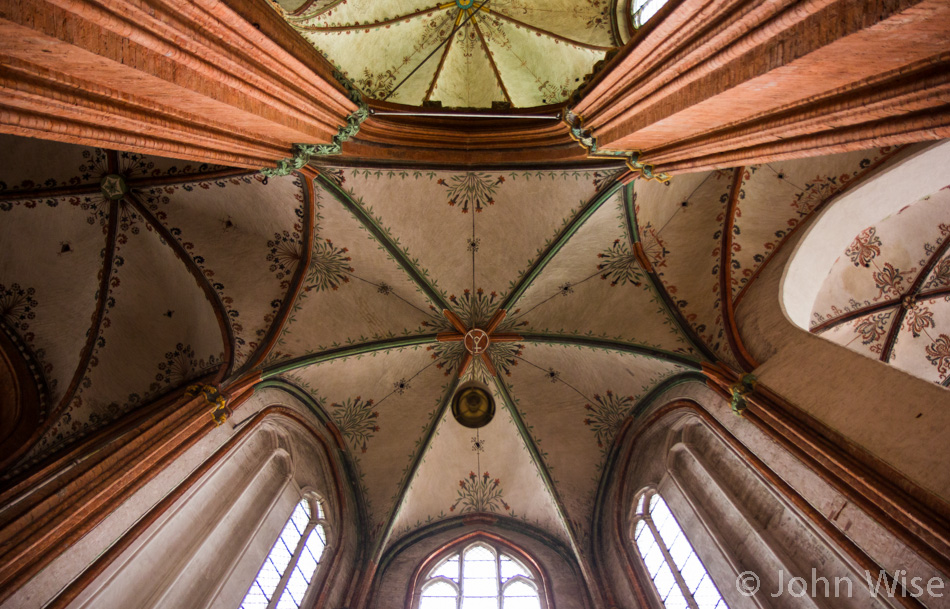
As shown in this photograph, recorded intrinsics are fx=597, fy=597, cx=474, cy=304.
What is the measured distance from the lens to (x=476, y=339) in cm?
994

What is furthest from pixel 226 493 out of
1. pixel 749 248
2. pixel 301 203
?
pixel 749 248

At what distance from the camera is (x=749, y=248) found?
26.7 feet

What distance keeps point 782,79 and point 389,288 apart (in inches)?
268

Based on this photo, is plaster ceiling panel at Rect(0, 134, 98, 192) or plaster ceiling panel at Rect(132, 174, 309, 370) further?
plaster ceiling panel at Rect(132, 174, 309, 370)

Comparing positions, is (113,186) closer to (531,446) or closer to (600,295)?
(600,295)

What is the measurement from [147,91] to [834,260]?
317 inches

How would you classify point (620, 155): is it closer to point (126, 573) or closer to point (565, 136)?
point (565, 136)

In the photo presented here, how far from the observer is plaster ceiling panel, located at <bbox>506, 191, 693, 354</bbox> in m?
8.73

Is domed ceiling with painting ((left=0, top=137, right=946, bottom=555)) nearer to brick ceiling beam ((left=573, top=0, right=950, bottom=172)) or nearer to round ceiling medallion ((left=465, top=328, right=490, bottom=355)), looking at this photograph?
round ceiling medallion ((left=465, top=328, right=490, bottom=355))

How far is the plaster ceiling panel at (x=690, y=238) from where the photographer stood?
8.22m

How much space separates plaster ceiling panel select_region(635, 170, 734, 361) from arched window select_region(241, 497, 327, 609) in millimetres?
6159

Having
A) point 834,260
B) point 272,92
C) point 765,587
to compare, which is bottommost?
point 765,587

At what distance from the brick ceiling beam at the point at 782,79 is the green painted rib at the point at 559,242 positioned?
3009mm

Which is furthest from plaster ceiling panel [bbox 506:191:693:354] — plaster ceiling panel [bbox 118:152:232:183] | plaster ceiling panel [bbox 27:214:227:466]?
plaster ceiling panel [bbox 118:152:232:183]
